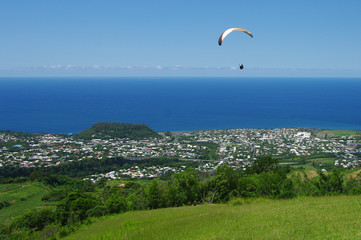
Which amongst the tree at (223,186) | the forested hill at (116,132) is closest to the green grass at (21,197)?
the tree at (223,186)

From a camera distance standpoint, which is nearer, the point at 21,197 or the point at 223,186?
the point at 223,186

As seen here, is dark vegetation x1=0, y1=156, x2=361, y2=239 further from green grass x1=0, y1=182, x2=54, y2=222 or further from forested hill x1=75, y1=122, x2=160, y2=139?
forested hill x1=75, y1=122, x2=160, y2=139

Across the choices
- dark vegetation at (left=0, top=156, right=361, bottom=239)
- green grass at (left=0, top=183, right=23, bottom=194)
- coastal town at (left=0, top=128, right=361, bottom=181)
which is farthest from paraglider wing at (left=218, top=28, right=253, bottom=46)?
green grass at (left=0, top=183, right=23, bottom=194)

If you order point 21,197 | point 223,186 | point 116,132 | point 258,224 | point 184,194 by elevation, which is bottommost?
point 116,132

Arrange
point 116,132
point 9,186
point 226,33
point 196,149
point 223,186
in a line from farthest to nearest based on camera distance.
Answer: point 116,132 → point 196,149 → point 9,186 → point 223,186 → point 226,33

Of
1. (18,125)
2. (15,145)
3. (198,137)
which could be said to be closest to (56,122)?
(18,125)

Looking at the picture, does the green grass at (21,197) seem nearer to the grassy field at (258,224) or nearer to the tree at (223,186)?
the grassy field at (258,224)

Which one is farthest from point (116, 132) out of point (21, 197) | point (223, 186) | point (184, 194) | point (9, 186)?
point (223, 186)

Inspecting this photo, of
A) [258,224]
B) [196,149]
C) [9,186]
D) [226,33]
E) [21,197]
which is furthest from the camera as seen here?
[196,149]

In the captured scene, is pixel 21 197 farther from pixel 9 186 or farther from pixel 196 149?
pixel 196 149
